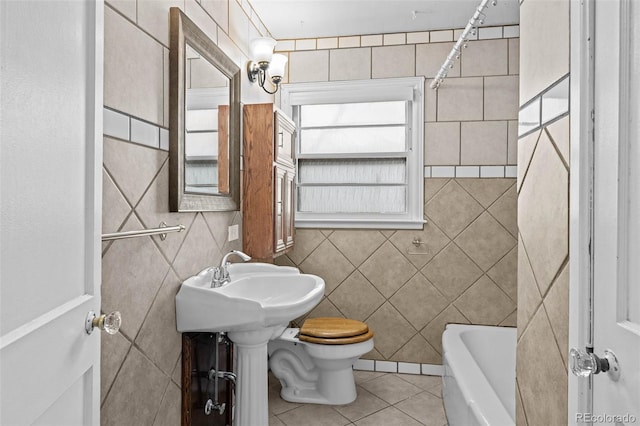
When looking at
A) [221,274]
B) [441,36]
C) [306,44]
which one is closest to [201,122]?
[221,274]

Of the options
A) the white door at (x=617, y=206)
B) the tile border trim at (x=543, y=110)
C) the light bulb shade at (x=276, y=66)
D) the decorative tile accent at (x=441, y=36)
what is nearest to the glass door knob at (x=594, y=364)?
the white door at (x=617, y=206)

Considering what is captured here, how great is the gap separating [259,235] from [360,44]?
1.68 meters

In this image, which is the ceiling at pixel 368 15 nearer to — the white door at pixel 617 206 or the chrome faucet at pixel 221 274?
the chrome faucet at pixel 221 274

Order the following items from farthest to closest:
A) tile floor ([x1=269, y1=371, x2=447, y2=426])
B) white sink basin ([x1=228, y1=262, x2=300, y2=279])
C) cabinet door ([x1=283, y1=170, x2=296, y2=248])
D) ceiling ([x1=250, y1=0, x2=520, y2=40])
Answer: cabinet door ([x1=283, y1=170, x2=296, y2=248]), ceiling ([x1=250, y1=0, x2=520, y2=40]), tile floor ([x1=269, y1=371, x2=447, y2=426]), white sink basin ([x1=228, y1=262, x2=300, y2=279])

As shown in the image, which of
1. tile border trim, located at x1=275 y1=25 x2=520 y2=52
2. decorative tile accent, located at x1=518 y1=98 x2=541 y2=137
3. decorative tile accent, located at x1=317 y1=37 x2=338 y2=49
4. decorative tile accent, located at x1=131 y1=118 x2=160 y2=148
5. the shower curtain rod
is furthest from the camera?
decorative tile accent, located at x1=317 y1=37 x2=338 y2=49

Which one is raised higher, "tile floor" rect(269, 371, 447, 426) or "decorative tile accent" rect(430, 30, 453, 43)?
"decorative tile accent" rect(430, 30, 453, 43)

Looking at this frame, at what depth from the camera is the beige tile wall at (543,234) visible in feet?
2.62

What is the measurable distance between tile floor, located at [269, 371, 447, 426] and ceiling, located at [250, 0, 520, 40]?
2510 millimetres

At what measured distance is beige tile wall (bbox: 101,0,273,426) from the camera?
1.27 meters

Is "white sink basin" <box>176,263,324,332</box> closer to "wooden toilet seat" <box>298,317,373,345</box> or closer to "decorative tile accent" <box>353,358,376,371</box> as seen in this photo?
"wooden toilet seat" <box>298,317,373,345</box>

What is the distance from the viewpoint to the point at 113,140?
1276 millimetres

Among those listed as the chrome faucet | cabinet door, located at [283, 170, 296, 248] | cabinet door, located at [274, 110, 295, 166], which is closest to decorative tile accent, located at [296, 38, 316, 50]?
cabinet door, located at [274, 110, 295, 166]

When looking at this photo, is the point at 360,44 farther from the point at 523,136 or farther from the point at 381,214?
the point at 523,136

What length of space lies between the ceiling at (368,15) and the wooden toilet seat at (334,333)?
81.3 inches
